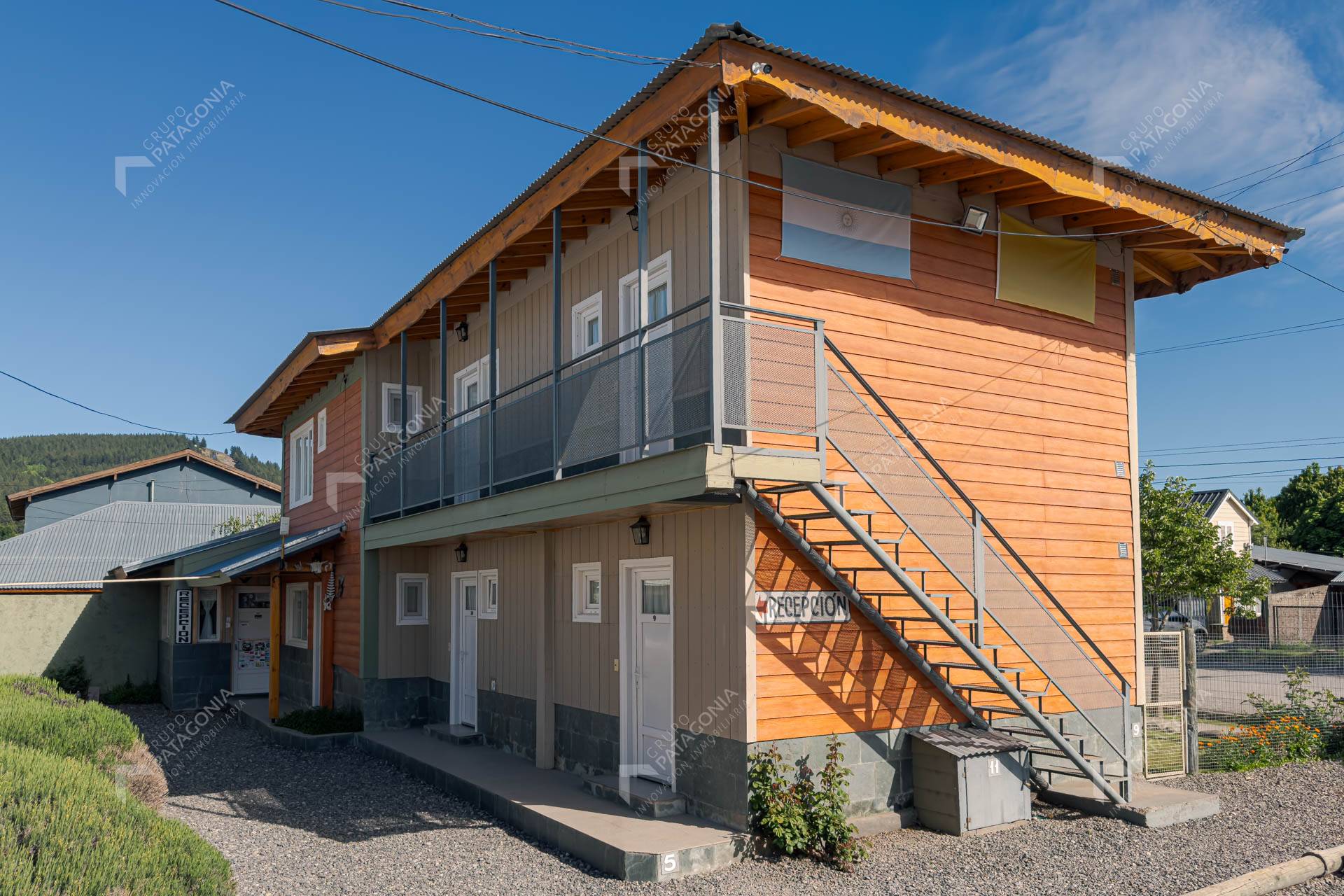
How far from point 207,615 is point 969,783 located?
17.5 metres

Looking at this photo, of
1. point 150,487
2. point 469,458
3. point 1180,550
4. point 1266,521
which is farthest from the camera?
point 1266,521

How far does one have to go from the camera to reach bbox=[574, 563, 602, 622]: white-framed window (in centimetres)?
1093

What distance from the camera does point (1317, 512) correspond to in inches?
1875

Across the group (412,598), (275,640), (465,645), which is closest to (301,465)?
(275,640)

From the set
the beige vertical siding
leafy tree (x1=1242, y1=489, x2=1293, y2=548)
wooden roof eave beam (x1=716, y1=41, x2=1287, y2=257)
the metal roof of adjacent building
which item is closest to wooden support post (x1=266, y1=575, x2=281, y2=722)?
the beige vertical siding

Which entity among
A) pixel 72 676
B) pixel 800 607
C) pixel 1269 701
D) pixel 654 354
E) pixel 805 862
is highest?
pixel 654 354

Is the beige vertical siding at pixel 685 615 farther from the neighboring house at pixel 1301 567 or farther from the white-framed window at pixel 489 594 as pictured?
the neighboring house at pixel 1301 567

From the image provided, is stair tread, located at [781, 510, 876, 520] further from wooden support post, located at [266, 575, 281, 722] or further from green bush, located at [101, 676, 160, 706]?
green bush, located at [101, 676, 160, 706]

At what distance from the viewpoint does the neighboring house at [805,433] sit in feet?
26.3

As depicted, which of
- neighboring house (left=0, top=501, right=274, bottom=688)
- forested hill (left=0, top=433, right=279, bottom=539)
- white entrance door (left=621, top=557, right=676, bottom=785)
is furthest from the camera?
forested hill (left=0, top=433, right=279, bottom=539)

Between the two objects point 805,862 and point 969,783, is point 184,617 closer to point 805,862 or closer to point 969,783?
point 805,862

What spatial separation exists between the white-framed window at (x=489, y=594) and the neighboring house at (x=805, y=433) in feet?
0.38

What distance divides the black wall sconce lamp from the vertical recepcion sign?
1404 cm

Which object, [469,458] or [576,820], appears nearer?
[576,820]
